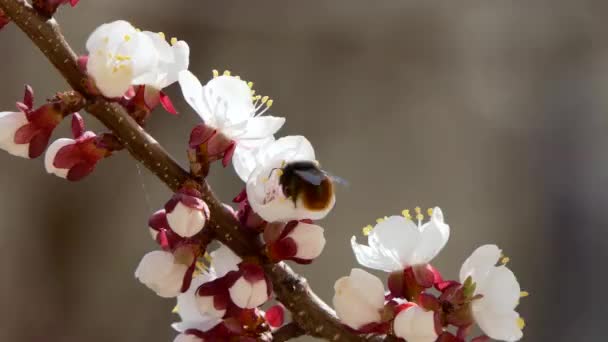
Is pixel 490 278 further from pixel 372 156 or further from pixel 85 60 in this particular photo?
pixel 372 156

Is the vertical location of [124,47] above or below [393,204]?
below

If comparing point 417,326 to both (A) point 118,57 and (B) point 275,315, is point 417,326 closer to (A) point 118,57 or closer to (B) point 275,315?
(B) point 275,315

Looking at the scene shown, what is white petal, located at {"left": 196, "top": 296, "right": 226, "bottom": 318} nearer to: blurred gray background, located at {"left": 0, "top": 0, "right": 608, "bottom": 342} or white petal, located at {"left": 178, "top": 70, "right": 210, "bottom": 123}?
white petal, located at {"left": 178, "top": 70, "right": 210, "bottom": 123}

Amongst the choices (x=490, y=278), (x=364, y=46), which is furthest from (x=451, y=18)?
(x=490, y=278)

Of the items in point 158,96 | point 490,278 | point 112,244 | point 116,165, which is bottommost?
point 490,278

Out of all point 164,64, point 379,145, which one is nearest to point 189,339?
point 164,64

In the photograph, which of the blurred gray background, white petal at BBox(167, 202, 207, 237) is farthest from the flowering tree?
the blurred gray background
